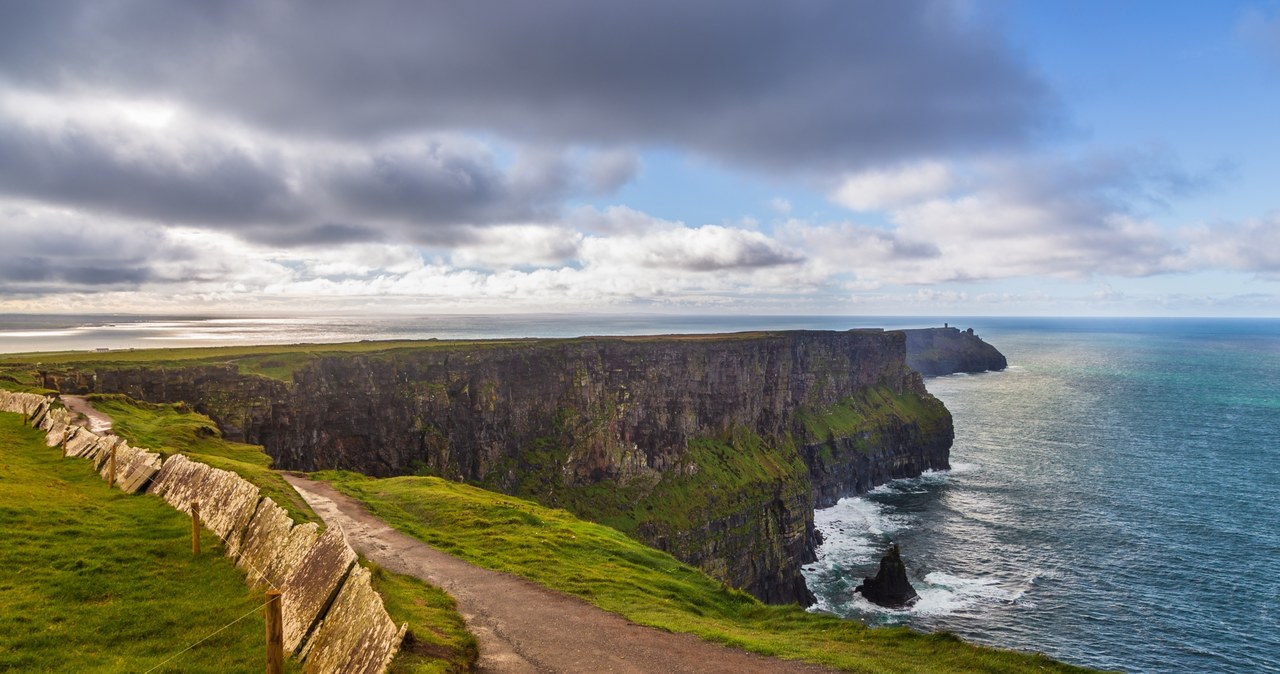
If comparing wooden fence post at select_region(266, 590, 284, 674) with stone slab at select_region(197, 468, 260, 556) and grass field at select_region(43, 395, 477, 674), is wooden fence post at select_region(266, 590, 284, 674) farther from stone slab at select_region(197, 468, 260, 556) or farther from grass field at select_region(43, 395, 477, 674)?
stone slab at select_region(197, 468, 260, 556)

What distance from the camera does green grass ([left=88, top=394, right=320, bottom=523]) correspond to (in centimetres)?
3411

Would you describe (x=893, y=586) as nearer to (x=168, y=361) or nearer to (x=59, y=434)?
(x=59, y=434)

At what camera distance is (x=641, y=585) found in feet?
95.6

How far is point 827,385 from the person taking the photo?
142500 mm

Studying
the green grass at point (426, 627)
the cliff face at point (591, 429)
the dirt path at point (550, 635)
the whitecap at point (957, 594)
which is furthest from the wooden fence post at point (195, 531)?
the whitecap at point (957, 594)

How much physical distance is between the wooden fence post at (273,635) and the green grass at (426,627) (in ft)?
7.17

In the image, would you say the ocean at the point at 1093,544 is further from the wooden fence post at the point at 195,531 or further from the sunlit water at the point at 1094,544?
the wooden fence post at the point at 195,531

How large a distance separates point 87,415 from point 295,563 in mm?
40030

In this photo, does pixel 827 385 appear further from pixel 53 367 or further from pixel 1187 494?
pixel 53 367

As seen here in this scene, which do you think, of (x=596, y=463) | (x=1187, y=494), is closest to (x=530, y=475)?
(x=596, y=463)

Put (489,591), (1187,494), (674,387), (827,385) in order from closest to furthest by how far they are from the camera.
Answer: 1. (489,591)
2. (1187,494)
3. (674,387)
4. (827,385)

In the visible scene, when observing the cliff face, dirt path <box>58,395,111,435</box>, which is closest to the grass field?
dirt path <box>58,395,111,435</box>

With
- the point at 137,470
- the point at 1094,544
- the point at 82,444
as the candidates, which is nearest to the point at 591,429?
the point at 82,444

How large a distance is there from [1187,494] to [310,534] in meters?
130
